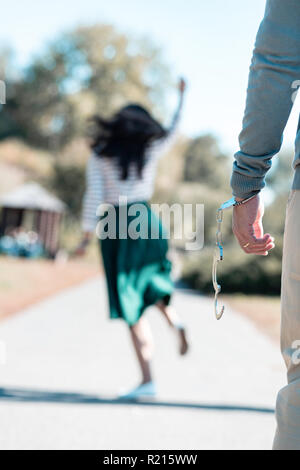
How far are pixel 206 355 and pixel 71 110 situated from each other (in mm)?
46121

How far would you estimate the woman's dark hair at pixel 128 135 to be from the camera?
4590mm

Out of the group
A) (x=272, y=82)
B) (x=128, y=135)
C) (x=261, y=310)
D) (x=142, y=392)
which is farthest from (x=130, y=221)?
(x=261, y=310)

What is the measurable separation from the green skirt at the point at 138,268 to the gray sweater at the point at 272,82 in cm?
265

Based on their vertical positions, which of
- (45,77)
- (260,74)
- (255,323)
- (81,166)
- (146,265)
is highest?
(45,77)

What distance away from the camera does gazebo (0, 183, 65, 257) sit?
28.7 m

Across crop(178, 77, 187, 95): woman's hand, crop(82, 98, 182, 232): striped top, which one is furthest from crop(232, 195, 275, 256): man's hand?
crop(178, 77, 187, 95): woman's hand

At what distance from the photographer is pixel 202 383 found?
4785mm

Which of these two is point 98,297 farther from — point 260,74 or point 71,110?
point 71,110

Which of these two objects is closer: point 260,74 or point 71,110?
point 260,74

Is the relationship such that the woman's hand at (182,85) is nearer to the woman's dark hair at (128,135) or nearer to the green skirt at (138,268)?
the woman's dark hair at (128,135)

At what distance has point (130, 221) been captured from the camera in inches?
170

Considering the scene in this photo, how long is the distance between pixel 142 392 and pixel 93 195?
54.1 inches

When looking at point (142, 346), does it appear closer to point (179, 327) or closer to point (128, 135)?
point (179, 327)
